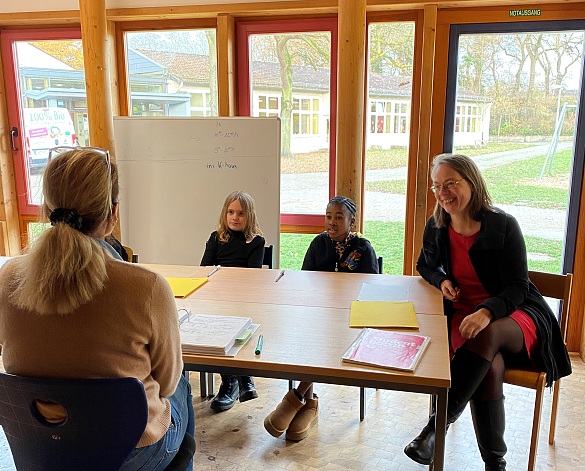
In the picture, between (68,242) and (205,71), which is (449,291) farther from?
(205,71)

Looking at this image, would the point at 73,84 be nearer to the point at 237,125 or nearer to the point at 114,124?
the point at 114,124

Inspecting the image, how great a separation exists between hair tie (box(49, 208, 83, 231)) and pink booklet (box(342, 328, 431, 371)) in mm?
789

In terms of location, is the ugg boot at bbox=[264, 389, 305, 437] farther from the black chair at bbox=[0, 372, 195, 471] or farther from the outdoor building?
the outdoor building

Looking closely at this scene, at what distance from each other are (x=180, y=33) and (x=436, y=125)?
72.1 inches

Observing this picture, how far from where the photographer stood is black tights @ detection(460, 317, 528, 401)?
5.76 ft

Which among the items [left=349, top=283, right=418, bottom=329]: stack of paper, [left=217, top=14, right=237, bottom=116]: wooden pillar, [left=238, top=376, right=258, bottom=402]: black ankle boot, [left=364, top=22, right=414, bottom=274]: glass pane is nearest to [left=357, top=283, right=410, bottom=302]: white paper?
[left=349, top=283, right=418, bottom=329]: stack of paper

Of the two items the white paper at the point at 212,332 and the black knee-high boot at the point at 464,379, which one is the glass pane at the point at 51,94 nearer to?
the white paper at the point at 212,332

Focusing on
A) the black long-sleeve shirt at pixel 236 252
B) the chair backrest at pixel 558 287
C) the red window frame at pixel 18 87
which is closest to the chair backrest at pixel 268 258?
the black long-sleeve shirt at pixel 236 252

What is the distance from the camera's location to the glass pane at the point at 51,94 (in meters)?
3.68

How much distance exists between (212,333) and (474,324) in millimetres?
906

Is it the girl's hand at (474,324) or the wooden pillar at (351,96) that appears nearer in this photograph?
the girl's hand at (474,324)

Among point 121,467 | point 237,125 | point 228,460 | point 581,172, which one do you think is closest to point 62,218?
point 121,467

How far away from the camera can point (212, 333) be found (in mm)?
1585

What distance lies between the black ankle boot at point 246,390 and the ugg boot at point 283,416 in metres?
0.35
